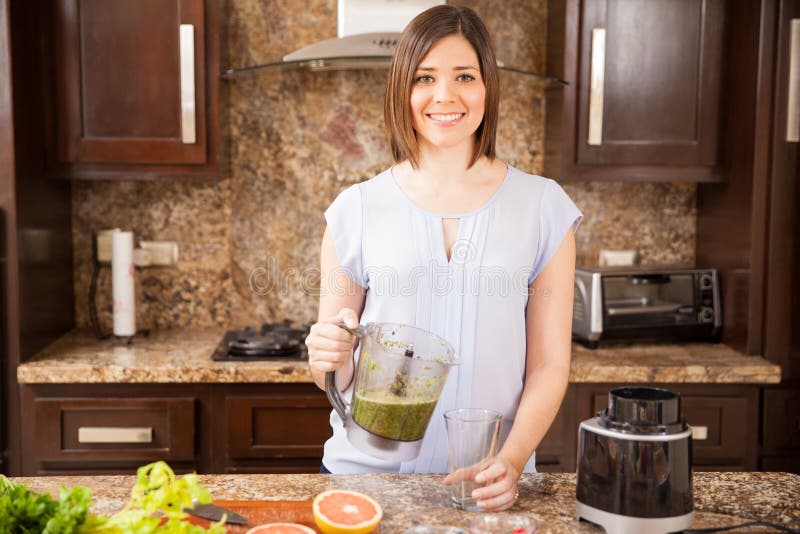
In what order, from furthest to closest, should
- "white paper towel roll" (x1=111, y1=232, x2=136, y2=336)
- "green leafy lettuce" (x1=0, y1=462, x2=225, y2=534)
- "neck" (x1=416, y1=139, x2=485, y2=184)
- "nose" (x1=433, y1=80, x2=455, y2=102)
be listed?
"white paper towel roll" (x1=111, y1=232, x2=136, y2=336)
"neck" (x1=416, y1=139, x2=485, y2=184)
"nose" (x1=433, y1=80, x2=455, y2=102)
"green leafy lettuce" (x1=0, y1=462, x2=225, y2=534)

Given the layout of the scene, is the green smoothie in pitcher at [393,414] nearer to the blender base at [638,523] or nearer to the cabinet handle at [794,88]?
the blender base at [638,523]

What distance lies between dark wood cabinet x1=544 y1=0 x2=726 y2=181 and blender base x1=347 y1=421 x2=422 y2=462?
64.4 inches

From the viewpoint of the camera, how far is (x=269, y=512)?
1.16m

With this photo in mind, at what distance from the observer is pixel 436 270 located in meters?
1.52

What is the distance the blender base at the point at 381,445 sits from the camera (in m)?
1.23

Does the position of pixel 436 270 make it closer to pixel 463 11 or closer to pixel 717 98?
pixel 463 11

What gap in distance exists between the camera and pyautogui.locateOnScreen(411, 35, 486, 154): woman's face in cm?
148

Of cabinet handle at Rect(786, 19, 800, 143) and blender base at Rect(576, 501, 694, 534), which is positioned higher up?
cabinet handle at Rect(786, 19, 800, 143)

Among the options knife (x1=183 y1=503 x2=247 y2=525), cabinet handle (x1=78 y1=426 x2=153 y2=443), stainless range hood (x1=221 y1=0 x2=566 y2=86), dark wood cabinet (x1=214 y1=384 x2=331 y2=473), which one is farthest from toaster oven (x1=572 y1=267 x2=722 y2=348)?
knife (x1=183 y1=503 x2=247 y2=525)

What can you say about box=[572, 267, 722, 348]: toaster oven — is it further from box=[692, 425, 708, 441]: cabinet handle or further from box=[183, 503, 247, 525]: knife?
box=[183, 503, 247, 525]: knife

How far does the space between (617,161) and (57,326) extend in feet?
6.38

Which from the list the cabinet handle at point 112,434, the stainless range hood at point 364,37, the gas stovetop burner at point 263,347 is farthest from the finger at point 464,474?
the stainless range hood at point 364,37

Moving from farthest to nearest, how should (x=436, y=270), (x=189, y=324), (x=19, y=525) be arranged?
(x=189, y=324) → (x=436, y=270) → (x=19, y=525)

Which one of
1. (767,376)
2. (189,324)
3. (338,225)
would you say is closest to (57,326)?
(189,324)
